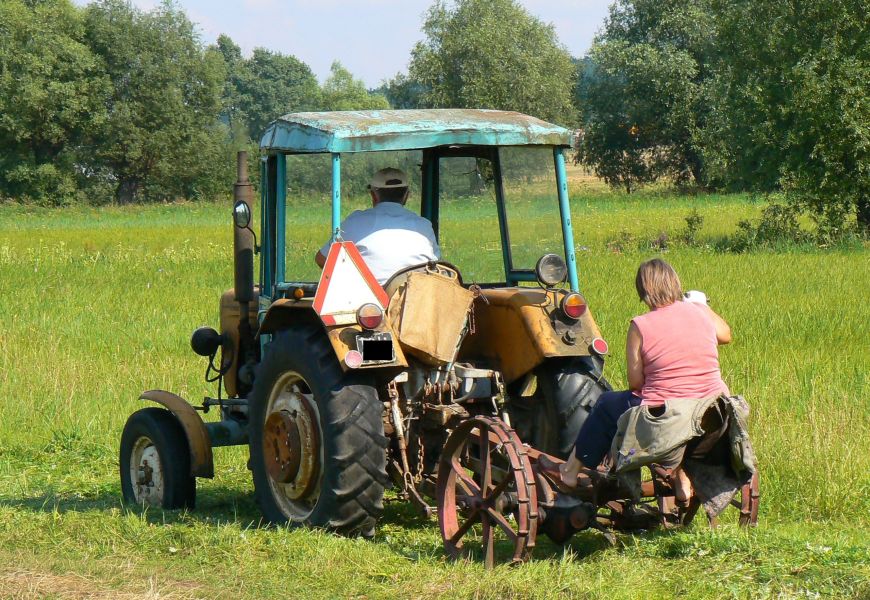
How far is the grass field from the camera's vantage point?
5137 mm

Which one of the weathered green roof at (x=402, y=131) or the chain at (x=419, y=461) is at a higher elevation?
the weathered green roof at (x=402, y=131)

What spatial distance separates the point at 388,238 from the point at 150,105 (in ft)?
198

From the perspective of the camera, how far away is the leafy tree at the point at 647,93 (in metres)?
55.5

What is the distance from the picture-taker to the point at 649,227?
31391 millimetres

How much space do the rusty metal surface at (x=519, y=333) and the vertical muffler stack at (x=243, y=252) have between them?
1.37m

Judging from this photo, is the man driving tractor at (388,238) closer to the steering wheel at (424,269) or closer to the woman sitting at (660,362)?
the steering wheel at (424,269)

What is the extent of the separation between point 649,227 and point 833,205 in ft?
23.7

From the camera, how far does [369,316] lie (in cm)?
577

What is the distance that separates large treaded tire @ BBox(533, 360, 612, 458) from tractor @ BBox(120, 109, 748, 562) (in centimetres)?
1

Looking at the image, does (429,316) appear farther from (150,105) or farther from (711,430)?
(150,105)

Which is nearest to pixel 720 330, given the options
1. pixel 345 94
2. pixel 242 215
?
pixel 242 215

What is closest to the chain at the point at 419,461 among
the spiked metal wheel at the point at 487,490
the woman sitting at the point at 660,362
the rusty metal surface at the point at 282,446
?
the spiked metal wheel at the point at 487,490

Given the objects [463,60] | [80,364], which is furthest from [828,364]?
[463,60]

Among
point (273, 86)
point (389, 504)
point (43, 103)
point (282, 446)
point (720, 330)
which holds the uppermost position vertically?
point (273, 86)
